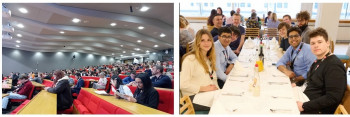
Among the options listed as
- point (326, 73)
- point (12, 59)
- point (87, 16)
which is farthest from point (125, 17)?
point (326, 73)

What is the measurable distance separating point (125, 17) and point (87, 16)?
0.81 feet

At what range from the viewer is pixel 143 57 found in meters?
1.77

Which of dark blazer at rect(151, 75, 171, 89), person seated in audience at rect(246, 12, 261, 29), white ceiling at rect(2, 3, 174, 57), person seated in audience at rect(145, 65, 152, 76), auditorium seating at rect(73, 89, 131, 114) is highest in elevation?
person seated in audience at rect(246, 12, 261, 29)

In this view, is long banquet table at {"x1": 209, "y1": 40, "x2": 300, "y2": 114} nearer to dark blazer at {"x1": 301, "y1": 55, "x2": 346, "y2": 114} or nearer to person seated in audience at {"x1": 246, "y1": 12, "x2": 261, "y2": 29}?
dark blazer at {"x1": 301, "y1": 55, "x2": 346, "y2": 114}

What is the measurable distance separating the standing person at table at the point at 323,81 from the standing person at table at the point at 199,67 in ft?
2.25

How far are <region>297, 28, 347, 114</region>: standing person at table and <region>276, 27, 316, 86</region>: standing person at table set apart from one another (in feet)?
1.78

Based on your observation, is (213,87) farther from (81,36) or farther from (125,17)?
(81,36)

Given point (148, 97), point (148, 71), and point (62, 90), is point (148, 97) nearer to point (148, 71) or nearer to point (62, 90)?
point (148, 71)

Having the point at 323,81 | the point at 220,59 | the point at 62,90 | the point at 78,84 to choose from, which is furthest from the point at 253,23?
the point at 62,90

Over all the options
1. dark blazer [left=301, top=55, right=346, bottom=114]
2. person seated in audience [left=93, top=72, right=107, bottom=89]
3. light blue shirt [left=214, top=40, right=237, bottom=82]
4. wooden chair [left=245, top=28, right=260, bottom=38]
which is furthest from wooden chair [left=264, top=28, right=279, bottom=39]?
person seated in audience [left=93, top=72, right=107, bottom=89]

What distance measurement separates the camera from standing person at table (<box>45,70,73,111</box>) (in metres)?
1.67

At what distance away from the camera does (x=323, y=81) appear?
156 cm

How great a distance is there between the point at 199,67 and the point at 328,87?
34.2 inches

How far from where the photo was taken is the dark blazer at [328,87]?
144cm
